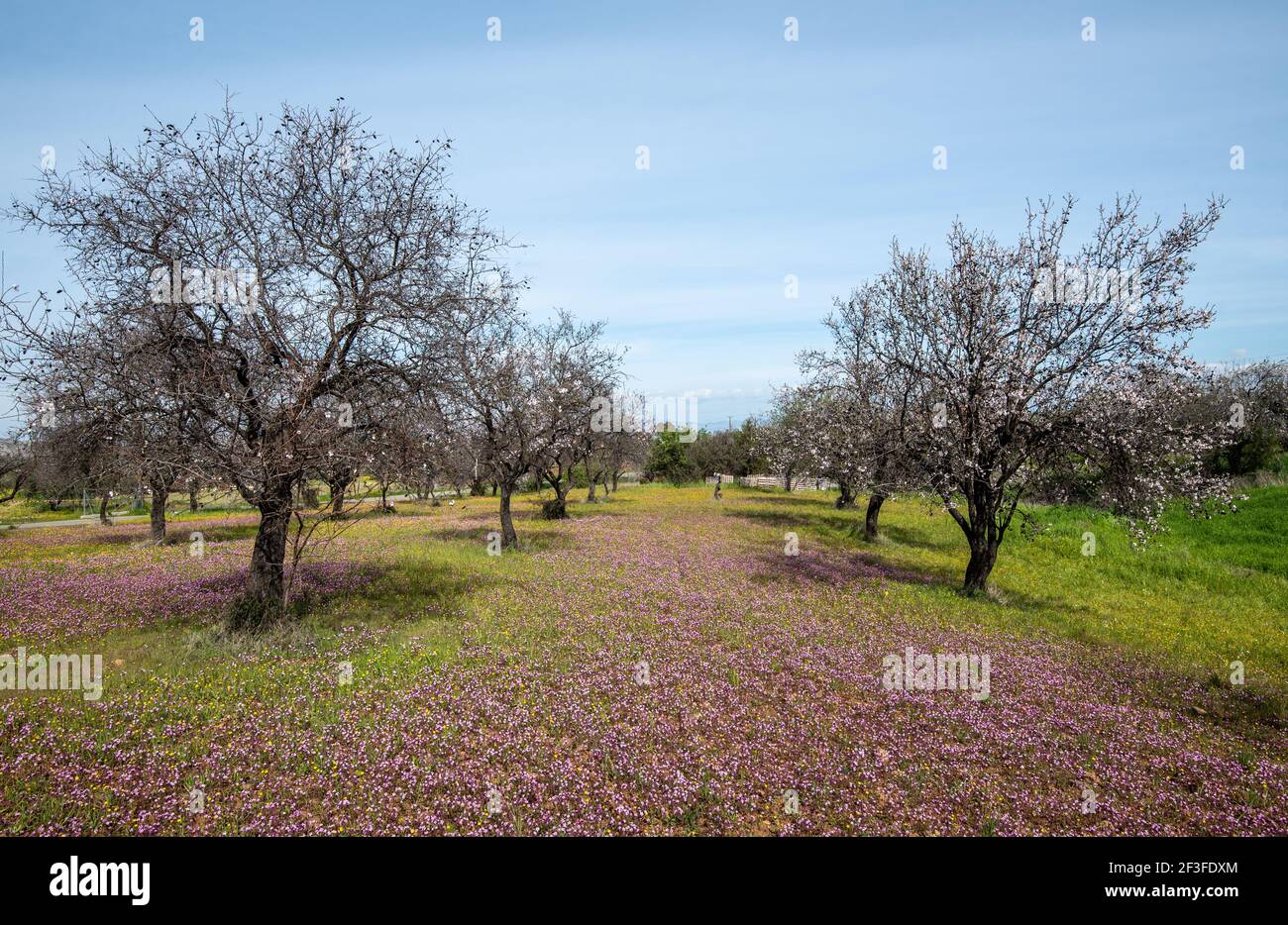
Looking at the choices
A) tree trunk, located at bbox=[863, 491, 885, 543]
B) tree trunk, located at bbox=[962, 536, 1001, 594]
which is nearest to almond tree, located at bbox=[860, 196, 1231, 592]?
tree trunk, located at bbox=[962, 536, 1001, 594]

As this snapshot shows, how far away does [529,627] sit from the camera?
1221 centimetres

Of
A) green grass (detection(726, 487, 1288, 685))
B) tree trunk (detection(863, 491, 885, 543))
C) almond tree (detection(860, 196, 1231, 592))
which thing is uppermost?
almond tree (detection(860, 196, 1231, 592))

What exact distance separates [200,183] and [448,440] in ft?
24.6

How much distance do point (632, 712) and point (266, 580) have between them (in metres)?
8.79

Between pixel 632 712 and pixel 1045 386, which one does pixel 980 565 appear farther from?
pixel 632 712

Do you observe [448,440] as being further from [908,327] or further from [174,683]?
[908,327]

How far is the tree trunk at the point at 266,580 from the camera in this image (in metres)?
11.6

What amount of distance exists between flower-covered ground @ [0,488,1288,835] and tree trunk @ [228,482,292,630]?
2.13 ft

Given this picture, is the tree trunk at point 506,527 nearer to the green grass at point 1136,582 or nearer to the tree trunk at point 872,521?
the green grass at point 1136,582

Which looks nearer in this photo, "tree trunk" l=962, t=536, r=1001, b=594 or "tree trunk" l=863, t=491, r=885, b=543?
"tree trunk" l=962, t=536, r=1001, b=594

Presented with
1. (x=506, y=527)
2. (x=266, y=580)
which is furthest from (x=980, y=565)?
(x=266, y=580)

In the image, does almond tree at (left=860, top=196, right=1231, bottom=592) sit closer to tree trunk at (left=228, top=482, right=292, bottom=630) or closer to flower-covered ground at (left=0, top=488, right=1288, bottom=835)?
flower-covered ground at (left=0, top=488, right=1288, bottom=835)

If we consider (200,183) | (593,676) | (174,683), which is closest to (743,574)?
(593,676)

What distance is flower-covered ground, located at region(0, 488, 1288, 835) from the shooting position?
6.21m
